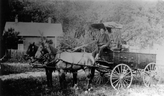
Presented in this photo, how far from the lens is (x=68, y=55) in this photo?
5.14 m

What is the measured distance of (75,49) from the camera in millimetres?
5176

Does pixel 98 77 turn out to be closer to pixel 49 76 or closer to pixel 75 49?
pixel 75 49

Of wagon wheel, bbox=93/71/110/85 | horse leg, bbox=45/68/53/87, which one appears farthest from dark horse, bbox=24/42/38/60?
wagon wheel, bbox=93/71/110/85

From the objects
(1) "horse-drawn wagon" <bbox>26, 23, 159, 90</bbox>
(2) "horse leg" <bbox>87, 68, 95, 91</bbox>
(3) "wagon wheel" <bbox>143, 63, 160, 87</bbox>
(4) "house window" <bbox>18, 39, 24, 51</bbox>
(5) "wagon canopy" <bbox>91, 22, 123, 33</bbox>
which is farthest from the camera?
(3) "wagon wheel" <bbox>143, 63, 160, 87</bbox>

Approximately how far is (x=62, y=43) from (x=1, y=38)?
1662 millimetres

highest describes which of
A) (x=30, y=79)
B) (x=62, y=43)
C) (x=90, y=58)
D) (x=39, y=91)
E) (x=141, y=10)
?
(x=141, y=10)

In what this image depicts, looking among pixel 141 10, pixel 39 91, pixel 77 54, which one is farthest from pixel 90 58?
pixel 141 10

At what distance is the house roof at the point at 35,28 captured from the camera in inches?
200

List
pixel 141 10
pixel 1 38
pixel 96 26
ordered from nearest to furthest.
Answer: pixel 1 38 < pixel 96 26 < pixel 141 10

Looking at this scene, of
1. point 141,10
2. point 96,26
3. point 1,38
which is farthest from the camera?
point 141,10

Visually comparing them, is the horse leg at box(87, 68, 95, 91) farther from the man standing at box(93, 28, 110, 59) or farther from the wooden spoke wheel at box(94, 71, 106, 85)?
the man standing at box(93, 28, 110, 59)

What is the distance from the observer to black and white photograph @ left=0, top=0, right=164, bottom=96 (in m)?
5.07

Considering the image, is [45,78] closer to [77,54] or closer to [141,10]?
[77,54]

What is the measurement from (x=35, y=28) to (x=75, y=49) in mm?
1251
